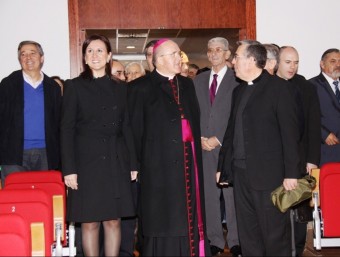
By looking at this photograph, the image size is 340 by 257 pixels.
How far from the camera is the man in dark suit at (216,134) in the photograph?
16.9 ft

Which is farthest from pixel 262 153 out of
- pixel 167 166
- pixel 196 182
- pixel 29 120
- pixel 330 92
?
pixel 330 92

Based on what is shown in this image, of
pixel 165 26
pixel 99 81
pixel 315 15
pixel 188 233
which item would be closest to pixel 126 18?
pixel 165 26

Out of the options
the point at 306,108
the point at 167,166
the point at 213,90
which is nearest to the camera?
A: the point at 167,166

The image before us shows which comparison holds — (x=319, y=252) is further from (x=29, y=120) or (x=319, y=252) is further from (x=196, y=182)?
(x=29, y=120)

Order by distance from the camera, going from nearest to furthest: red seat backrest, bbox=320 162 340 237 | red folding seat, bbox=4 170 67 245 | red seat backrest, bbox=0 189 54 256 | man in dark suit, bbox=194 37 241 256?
red seat backrest, bbox=0 189 54 256, red folding seat, bbox=4 170 67 245, red seat backrest, bbox=320 162 340 237, man in dark suit, bbox=194 37 241 256

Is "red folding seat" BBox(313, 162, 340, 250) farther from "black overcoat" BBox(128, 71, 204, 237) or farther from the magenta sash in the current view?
"black overcoat" BBox(128, 71, 204, 237)

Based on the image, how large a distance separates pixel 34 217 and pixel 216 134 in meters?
1.97

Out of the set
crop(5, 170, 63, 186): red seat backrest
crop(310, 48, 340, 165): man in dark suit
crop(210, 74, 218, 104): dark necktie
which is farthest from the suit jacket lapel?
crop(5, 170, 63, 186): red seat backrest

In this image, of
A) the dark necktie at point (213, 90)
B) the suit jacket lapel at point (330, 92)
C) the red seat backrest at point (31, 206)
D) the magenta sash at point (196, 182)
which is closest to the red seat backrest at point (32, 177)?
the red seat backrest at point (31, 206)

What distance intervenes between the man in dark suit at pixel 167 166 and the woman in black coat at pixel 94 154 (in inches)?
5.8

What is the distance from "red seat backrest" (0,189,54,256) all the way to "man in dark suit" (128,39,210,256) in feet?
2.40

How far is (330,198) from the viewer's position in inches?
181

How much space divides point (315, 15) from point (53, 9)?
9.21ft

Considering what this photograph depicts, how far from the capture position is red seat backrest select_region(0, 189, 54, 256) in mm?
3619
